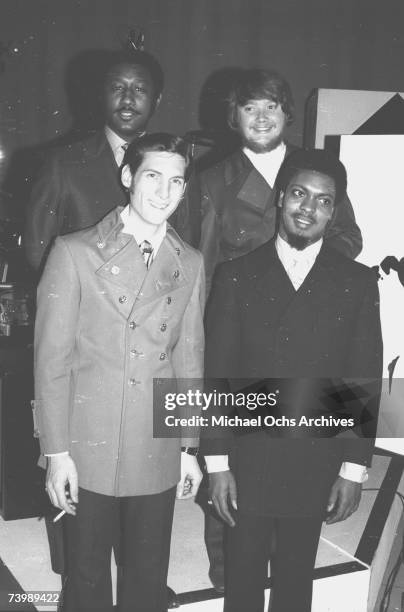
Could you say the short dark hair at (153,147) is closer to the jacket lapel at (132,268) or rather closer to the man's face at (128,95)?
the jacket lapel at (132,268)

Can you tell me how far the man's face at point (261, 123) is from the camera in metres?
1.86

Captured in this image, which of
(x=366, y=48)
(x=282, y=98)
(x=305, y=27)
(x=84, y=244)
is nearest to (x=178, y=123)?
(x=305, y=27)

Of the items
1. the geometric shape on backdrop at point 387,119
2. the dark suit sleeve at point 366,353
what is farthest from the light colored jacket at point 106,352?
the geometric shape on backdrop at point 387,119

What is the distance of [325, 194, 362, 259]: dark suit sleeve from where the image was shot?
6.41 ft

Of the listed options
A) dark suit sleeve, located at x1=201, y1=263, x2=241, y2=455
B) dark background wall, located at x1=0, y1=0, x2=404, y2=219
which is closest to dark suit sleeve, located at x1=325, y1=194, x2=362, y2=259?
dark suit sleeve, located at x1=201, y1=263, x2=241, y2=455

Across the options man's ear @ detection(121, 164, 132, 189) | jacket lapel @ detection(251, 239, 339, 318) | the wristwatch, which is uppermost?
man's ear @ detection(121, 164, 132, 189)

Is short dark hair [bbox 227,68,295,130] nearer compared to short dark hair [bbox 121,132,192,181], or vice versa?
short dark hair [bbox 121,132,192,181]

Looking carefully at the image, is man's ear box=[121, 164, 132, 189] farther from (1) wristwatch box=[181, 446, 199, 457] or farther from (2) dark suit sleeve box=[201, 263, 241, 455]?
(1) wristwatch box=[181, 446, 199, 457]

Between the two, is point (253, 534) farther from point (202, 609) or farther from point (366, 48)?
point (366, 48)

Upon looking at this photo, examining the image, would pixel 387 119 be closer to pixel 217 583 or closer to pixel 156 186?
pixel 156 186

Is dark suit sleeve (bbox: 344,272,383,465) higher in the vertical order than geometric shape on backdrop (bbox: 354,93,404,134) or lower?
lower

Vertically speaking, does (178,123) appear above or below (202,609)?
above

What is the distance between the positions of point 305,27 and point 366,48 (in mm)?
301

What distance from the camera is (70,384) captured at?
1.48m
